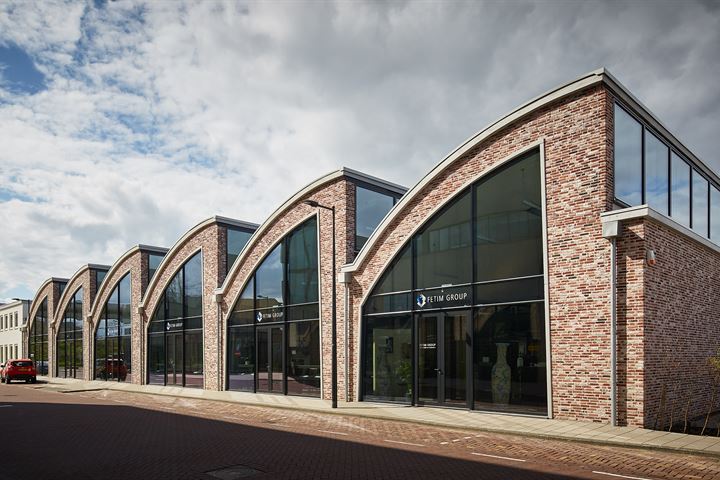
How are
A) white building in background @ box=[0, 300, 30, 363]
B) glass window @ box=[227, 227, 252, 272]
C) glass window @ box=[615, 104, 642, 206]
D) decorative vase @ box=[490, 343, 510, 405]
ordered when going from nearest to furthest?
glass window @ box=[615, 104, 642, 206] < decorative vase @ box=[490, 343, 510, 405] < glass window @ box=[227, 227, 252, 272] < white building in background @ box=[0, 300, 30, 363]

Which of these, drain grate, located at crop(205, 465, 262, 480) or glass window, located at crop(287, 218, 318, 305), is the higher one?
glass window, located at crop(287, 218, 318, 305)

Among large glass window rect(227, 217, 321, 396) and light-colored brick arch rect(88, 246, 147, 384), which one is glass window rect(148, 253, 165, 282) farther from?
large glass window rect(227, 217, 321, 396)

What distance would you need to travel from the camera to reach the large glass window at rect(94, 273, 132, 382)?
37250mm

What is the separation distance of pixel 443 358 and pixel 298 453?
7.49m

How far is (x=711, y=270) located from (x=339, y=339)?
41.1 feet

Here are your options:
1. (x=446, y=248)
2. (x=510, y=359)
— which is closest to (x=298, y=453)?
(x=510, y=359)

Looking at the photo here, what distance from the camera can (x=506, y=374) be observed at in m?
16.5

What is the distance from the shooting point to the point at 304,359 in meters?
23.7

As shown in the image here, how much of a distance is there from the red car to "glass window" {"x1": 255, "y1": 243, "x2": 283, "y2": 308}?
24.2 m

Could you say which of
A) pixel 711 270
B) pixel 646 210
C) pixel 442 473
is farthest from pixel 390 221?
pixel 442 473

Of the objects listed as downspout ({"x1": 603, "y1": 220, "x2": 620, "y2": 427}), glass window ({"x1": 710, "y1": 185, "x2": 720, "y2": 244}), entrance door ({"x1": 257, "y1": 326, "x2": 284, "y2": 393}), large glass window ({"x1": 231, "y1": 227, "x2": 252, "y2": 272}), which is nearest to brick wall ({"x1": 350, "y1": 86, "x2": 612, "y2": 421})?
downspout ({"x1": 603, "y1": 220, "x2": 620, "y2": 427})

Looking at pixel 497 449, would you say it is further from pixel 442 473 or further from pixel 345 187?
pixel 345 187

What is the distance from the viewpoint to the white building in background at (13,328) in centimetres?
5541

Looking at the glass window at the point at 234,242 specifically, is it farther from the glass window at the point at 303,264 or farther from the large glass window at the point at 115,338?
the large glass window at the point at 115,338
